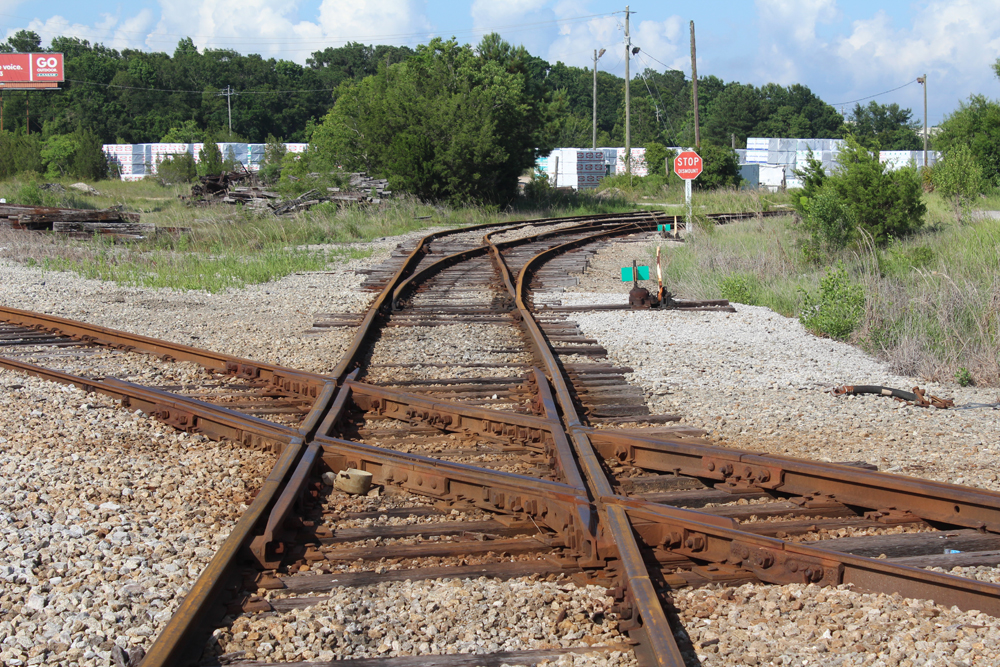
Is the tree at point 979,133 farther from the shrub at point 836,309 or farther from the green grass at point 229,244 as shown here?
the shrub at point 836,309

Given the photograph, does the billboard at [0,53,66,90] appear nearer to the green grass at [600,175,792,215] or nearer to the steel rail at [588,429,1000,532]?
the green grass at [600,175,792,215]

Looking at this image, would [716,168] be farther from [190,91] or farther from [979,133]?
[190,91]

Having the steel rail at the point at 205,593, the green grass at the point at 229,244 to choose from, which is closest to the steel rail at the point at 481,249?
the green grass at the point at 229,244

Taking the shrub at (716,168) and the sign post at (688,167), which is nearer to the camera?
the sign post at (688,167)

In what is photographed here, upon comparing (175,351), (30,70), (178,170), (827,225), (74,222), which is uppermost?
(30,70)

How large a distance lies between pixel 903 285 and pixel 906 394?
14.0ft

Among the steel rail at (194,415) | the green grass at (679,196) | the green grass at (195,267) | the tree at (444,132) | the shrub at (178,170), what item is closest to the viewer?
the steel rail at (194,415)

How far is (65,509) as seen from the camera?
13.3 ft

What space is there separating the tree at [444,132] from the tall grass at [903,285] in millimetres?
12890

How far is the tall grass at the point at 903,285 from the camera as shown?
7523mm

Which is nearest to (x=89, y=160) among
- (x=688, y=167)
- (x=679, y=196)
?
(x=679, y=196)

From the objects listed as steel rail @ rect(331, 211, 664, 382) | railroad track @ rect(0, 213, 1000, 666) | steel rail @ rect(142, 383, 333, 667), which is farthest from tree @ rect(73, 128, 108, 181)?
steel rail @ rect(142, 383, 333, 667)

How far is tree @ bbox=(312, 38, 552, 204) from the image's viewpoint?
28.5 m

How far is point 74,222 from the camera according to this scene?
20.6 metres
